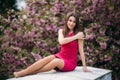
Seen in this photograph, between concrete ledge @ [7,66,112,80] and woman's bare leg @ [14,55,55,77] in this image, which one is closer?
concrete ledge @ [7,66,112,80]

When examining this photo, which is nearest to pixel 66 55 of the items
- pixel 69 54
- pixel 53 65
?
pixel 69 54

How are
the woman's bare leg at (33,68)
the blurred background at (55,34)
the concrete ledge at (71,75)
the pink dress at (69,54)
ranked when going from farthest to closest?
the blurred background at (55,34) → the pink dress at (69,54) → the woman's bare leg at (33,68) → the concrete ledge at (71,75)

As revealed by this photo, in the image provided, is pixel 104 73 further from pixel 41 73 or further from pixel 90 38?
pixel 90 38

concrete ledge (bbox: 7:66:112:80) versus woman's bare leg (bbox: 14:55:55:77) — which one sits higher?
woman's bare leg (bbox: 14:55:55:77)

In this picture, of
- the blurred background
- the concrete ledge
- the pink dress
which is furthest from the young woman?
the blurred background

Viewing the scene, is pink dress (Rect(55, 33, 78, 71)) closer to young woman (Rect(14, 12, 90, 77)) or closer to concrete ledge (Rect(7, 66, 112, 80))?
young woman (Rect(14, 12, 90, 77))

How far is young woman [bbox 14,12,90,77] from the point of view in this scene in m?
5.86

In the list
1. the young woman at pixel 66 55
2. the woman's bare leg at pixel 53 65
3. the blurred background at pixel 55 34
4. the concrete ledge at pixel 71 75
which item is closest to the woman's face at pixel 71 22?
the young woman at pixel 66 55

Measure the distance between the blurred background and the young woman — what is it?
1.99 meters

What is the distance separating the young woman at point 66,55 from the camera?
19.2 feet

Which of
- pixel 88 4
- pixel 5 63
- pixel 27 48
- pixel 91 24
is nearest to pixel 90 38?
pixel 91 24

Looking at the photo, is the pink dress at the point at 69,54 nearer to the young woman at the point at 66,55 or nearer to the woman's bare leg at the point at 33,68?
the young woman at the point at 66,55

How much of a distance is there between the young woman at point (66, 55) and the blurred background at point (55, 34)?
1993 mm

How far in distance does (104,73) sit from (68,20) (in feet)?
3.35
